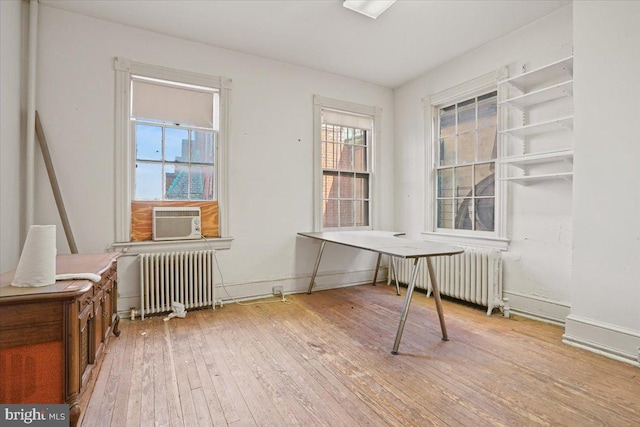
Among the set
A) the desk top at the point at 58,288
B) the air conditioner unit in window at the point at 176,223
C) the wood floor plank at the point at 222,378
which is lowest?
the wood floor plank at the point at 222,378

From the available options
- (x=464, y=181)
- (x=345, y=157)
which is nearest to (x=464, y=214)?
(x=464, y=181)

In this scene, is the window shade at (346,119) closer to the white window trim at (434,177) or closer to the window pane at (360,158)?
the window pane at (360,158)

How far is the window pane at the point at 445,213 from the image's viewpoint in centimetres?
407

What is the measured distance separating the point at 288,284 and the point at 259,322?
1010mm

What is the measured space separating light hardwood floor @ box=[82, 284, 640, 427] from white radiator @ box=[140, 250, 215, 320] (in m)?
0.19

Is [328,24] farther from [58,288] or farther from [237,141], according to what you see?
[58,288]

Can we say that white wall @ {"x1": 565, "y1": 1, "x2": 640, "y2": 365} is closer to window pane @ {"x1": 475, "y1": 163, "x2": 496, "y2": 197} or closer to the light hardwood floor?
the light hardwood floor

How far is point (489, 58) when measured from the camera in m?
3.49

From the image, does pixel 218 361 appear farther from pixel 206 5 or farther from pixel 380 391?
pixel 206 5

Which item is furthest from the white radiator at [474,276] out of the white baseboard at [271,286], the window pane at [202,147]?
the window pane at [202,147]

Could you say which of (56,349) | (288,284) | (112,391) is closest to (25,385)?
(56,349)

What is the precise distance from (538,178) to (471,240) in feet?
3.35

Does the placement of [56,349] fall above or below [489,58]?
below

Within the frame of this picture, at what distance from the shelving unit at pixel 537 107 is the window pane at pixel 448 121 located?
2.39 ft
